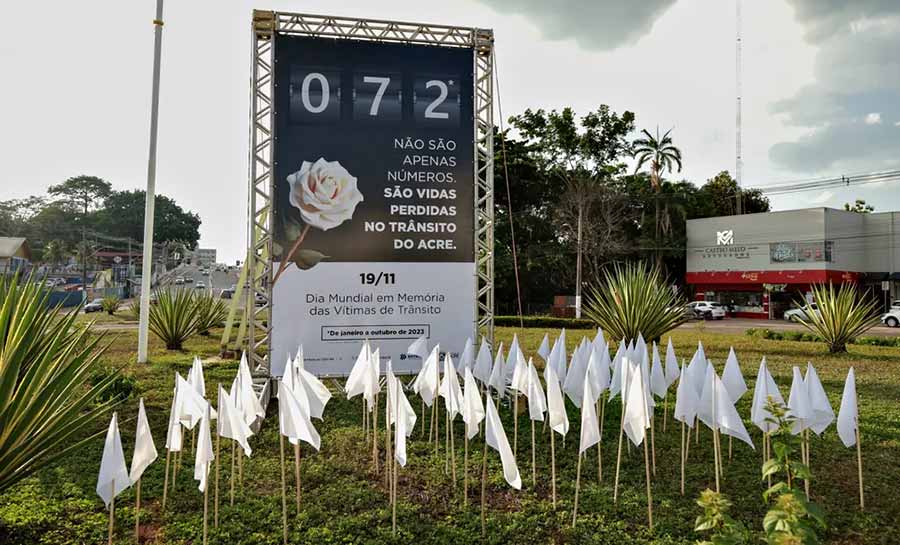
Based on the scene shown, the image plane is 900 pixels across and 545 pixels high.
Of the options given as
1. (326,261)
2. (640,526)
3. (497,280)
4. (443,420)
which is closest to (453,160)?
(326,261)

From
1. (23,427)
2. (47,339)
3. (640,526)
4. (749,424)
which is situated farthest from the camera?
(749,424)

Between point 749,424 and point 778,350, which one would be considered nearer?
point 749,424

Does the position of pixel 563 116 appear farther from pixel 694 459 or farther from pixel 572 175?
pixel 694 459

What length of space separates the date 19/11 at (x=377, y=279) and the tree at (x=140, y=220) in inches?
2023

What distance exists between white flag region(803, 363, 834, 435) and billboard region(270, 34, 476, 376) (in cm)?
401

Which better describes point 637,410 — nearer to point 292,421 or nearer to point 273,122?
point 292,421

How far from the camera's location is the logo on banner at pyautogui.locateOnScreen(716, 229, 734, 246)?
103ft

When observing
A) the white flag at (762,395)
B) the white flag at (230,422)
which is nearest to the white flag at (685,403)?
the white flag at (762,395)

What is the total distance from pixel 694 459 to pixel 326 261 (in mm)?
4571

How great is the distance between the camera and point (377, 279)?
6.95m

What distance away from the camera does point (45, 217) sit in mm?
48406

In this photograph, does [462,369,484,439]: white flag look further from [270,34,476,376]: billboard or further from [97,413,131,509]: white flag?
[270,34,476,376]: billboard

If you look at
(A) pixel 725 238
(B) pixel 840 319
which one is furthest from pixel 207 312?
(A) pixel 725 238

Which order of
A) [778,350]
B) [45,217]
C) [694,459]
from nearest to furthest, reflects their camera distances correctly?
[694,459] → [778,350] → [45,217]
